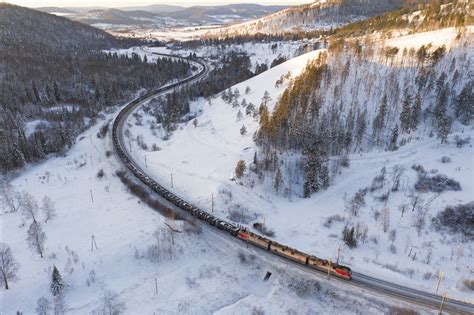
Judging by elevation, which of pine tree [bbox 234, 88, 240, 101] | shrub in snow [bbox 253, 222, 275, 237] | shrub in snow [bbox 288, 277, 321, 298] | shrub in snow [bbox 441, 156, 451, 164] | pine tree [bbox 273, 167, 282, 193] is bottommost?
shrub in snow [bbox 288, 277, 321, 298]

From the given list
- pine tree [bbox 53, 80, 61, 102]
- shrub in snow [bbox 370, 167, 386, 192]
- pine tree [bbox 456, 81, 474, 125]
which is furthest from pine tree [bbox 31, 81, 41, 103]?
pine tree [bbox 456, 81, 474, 125]

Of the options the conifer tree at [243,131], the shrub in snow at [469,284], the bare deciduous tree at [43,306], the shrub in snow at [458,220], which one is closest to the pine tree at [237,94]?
the conifer tree at [243,131]

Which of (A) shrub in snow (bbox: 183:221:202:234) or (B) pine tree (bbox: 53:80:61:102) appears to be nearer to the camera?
(A) shrub in snow (bbox: 183:221:202:234)

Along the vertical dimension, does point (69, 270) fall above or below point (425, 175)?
below

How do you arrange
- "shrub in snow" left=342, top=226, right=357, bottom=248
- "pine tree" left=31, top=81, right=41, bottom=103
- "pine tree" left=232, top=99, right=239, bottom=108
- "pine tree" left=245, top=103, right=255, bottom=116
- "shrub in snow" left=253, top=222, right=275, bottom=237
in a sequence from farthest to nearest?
1. "pine tree" left=31, top=81, right=41, bottom=103
2. "pine tree" left=232, top=99, right=239, bottom=108
3. "pine tree" left=245, top=103, right=255, bottom=116
4. "shrub in snow" left=253, top=222, right=275, bottom=237
5. "shrub in snow" left=342, top=226, right=357, bottom=248

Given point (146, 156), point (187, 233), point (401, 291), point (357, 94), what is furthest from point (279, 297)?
point (357, 94)

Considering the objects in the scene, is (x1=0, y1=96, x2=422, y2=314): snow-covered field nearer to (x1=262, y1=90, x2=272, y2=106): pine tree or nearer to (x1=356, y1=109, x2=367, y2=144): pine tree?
(x1=356, y1=109, x2=367, y2=144): pine tree

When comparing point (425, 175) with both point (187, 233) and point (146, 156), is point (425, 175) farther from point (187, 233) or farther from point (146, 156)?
point (146, 156)
